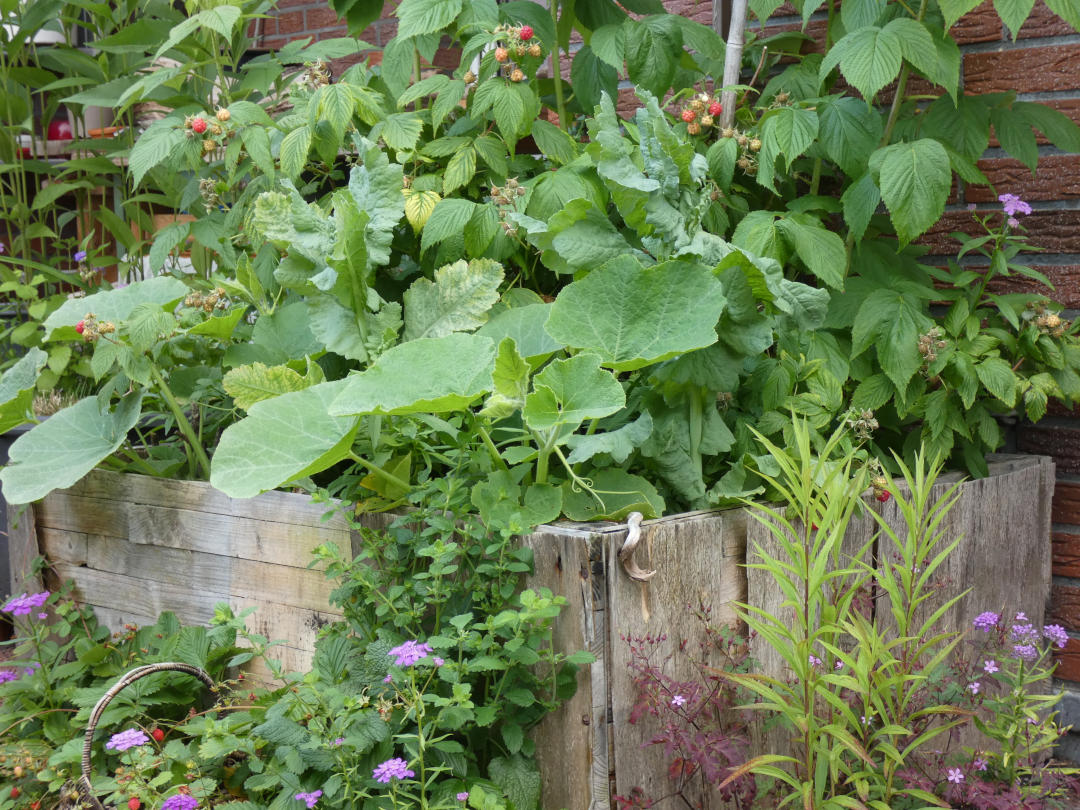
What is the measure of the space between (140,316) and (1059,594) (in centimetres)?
188

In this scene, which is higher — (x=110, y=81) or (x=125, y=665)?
(x=110, y=81)

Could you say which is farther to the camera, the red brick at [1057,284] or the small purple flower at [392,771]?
the red brick at [1057,284]

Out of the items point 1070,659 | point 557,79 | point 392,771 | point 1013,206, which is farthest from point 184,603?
point 1070,659

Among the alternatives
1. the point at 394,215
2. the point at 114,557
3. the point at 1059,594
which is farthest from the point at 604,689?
the point at 1059,594

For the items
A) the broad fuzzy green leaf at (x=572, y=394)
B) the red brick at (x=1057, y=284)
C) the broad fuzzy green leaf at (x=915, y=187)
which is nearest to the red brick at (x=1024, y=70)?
the red brick at (x=1057, y=284)

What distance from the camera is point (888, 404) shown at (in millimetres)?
1923

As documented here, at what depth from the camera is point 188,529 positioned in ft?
6.00

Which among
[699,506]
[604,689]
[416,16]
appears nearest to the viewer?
[604,689]

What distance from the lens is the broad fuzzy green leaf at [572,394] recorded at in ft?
4.19

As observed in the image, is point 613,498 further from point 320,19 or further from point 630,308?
point 320,19

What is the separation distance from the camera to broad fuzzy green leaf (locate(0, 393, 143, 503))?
1726 mm

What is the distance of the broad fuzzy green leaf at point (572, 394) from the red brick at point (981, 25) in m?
1.30

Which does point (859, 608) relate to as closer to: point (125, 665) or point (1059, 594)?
point (1059, 594)

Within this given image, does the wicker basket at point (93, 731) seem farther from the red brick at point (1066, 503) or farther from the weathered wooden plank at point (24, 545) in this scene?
the red brick at point (1066, 503)
